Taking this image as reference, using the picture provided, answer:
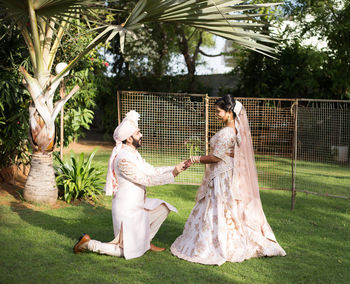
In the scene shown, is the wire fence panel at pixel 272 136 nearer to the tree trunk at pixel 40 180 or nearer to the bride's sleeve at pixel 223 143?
the bride's sleeve at pixel 223 143

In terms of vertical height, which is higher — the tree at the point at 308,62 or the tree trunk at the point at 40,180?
the tree at the point at 308,62

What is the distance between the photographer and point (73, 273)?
4.47 meters

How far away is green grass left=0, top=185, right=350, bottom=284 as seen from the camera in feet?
14.6

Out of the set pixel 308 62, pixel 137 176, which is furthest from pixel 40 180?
pixel 308 62

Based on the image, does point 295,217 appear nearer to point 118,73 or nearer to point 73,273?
point 73,273

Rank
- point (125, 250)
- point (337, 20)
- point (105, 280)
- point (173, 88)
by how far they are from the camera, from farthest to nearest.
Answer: point (173, 88), point (337, 20), point (125, 250), point (105, 280)

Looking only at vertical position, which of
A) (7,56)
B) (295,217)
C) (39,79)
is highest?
(7,56)

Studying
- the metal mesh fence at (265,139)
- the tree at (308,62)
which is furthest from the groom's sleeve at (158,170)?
the tree at (308,62)

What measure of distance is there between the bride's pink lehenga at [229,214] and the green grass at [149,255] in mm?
138

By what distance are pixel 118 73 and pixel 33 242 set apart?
15.2m

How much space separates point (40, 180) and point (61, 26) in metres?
2.88

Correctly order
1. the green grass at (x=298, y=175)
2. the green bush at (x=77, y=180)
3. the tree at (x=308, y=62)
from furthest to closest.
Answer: the tree at (x=308, y=62) → the green grass at (x=298, y=175) → the green bush at (x=77, y=180)

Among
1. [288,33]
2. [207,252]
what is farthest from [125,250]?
[288,33]

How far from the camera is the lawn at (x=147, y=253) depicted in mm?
4453
